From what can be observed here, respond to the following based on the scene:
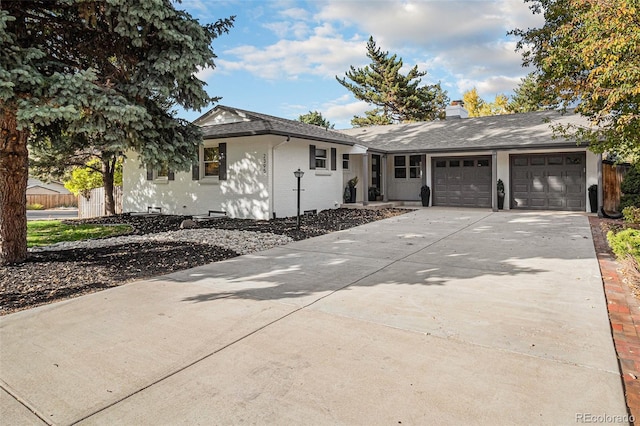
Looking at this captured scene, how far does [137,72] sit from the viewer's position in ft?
20.4

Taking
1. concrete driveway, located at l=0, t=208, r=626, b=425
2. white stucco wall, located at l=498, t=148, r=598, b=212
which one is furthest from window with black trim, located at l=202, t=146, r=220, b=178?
white stucco wall, located at l=498, t=148, r=598, b=212

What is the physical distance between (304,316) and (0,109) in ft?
16.6

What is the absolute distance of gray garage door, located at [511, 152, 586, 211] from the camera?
45.2 feet

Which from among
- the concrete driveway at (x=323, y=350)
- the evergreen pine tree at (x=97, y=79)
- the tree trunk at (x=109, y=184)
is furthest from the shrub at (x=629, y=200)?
the tree trunk at (x=109, y=184)

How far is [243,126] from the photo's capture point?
1200 centimetres

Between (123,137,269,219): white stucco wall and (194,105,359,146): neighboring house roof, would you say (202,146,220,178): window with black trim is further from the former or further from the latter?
(194,105,359,146): neighboring house roof

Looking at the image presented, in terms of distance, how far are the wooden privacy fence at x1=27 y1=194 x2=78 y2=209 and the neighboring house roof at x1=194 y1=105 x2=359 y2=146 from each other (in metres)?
25.0

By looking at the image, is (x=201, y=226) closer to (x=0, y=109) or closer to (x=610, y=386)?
(x=0, y=109)

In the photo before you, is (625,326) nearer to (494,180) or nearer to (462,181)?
(494,180)

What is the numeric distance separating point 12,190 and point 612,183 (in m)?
17.3

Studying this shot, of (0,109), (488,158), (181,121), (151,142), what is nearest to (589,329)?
(151,142)

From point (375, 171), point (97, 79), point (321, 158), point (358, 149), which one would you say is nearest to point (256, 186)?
point (321, 158)

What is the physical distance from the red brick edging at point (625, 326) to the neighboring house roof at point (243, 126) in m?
8.49

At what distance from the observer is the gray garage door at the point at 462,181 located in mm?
15766
